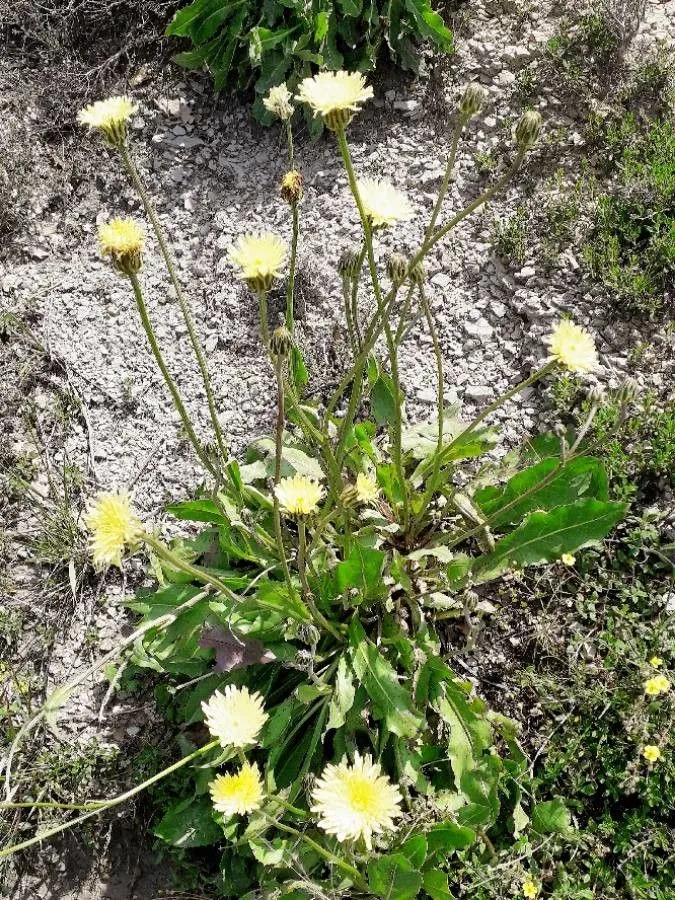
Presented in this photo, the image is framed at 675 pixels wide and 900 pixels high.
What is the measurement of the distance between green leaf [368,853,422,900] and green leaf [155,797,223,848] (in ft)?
1.94

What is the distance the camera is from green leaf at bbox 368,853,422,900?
71.7 inches

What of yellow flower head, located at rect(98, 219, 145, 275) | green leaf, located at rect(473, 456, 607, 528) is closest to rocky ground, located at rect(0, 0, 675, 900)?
green leaf, located at rect(473, 456, 607, 528)

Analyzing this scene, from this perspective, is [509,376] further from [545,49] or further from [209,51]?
[209,51]

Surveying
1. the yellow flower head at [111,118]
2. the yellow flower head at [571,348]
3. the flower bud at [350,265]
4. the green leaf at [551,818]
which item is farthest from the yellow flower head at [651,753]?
the yellow flower head at [111,118]

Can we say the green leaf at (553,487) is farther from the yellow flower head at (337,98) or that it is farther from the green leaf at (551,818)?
the yellow flower head at (337,98)

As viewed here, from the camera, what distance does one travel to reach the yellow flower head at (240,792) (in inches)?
61.6

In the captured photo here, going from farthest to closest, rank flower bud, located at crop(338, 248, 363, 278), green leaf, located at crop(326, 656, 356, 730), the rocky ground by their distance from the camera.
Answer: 1. the rocky ground
2. green leaf, located at crop(326, 656, 356, 730)
3. flower bud, located at crop(338, 248, 363, 278)

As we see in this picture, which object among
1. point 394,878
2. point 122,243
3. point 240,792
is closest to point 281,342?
point 122,243

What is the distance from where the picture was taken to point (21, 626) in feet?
9.36

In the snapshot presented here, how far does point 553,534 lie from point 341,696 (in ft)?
2.55

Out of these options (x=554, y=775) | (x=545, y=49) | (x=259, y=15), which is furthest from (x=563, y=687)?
(x=259, y=15)

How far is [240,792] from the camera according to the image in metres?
1.58

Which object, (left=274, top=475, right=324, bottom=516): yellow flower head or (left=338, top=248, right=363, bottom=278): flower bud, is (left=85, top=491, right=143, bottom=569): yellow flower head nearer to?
(left=274, top=475, right=324, bottom=516): yellow flower head

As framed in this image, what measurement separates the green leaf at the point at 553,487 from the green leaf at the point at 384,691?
54 centimetres
